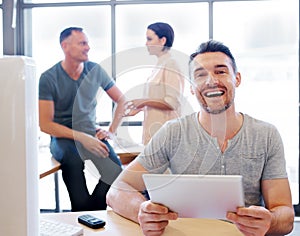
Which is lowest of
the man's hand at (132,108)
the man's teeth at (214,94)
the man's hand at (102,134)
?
the man's hand at (102,134)

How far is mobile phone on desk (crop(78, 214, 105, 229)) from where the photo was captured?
1.20 meters

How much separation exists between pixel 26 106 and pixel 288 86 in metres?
3.18

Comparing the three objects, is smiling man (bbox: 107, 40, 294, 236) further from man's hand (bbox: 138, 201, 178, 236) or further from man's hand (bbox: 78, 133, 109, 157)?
man's hand (bbox: 138, 201, 178, 236)

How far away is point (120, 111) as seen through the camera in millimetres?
1418

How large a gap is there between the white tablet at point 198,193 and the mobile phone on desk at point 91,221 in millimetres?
199

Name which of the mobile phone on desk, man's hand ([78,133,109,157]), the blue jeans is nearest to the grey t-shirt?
man's hand ([78,133,109,157])

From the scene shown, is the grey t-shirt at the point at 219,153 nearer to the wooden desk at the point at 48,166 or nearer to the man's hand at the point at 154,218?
the man's hand at the point at 154,218

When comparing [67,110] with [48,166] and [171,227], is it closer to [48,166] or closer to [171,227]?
[48,166]

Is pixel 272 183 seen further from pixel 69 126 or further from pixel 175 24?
pixel 175 24

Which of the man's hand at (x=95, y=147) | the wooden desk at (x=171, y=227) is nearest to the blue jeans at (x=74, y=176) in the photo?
the man's hand at (x=95, y=147)

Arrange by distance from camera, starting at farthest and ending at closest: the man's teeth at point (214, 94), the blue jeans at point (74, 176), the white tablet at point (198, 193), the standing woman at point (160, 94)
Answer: the blue jeans at point (74, 176)
the man's teeth at point (214, 94)
the standing woman at point (160, 94)
the white tablet at point (198, 193)

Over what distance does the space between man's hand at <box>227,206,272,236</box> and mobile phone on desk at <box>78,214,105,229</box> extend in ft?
1.21

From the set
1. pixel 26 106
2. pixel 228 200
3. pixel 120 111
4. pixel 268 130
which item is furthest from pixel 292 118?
pixel 26 106

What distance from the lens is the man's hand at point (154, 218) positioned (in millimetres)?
1115
